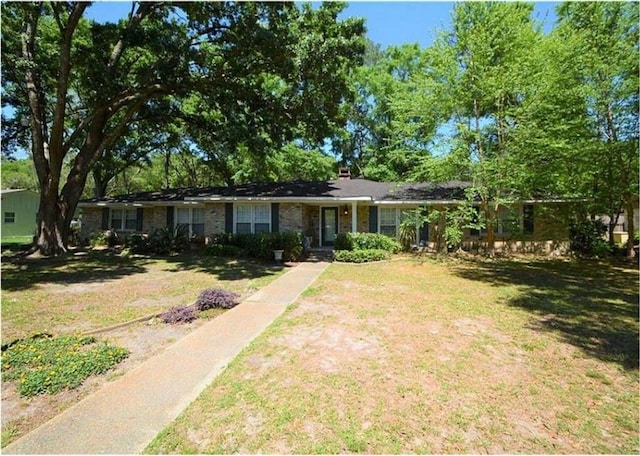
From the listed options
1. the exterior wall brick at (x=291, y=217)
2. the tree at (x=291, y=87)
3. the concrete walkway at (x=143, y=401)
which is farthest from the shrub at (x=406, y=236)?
the concrete walkway at (x=143, y=401)

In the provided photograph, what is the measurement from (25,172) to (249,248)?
62096mm

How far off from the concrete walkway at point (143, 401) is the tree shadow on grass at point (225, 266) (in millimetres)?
5133

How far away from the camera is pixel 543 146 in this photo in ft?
40.5

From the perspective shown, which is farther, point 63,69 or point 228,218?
point 228,218

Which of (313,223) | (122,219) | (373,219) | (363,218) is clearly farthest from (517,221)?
(122,219)

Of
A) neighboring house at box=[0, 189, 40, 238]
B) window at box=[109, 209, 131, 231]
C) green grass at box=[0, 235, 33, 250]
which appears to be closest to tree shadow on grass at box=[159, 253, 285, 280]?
window at box=[109, 209, 131, 231]

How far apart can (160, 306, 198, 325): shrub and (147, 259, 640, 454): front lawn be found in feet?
5.86

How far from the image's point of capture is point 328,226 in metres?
18.8

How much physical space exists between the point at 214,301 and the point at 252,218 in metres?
10.3

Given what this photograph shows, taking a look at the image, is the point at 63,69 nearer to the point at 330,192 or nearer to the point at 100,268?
the point at 100,268

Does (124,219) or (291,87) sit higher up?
(291,87)

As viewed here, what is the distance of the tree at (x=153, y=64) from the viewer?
1359 centimetres

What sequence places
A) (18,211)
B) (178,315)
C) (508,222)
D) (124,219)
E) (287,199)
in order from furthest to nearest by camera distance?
(18,211) < (124,219) < (287,199) < (508,222) < (178,315)

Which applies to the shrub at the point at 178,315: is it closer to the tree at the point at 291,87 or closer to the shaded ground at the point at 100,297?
the shaded ground at the point at 100,297
